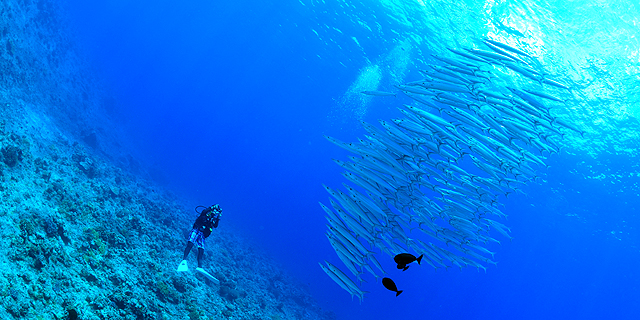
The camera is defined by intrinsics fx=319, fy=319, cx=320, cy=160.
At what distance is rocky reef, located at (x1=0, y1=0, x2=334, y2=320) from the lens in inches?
168

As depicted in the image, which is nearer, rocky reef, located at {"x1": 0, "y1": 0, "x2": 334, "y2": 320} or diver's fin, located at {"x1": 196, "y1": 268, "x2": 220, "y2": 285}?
rocky reef, located at {"x1": 0, "y1": 0, "x2": 334, "y2": 320}

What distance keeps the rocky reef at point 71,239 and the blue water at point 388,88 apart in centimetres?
1449

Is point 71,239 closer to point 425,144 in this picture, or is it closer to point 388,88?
point 425,144

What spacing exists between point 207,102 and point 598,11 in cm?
9267

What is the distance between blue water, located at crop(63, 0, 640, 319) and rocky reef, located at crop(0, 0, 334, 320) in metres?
14.5

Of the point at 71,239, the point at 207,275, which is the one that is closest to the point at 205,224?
the point at 207,275

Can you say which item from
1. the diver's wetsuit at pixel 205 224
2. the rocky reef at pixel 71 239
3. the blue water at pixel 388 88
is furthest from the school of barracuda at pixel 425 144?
the blue water at pixel 388 88

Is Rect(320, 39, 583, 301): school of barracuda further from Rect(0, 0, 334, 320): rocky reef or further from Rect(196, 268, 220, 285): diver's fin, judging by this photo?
Rect(196, 268, 220, 285): diver's fin

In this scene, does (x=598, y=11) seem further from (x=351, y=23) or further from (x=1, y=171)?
(x=1, y=171)

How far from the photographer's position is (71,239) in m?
5.70

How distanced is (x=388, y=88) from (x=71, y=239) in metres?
23.6

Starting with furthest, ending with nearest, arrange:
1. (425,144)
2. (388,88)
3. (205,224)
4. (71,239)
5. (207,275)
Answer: (388,88), (207,275), (205,224), (425,144), (71,239)

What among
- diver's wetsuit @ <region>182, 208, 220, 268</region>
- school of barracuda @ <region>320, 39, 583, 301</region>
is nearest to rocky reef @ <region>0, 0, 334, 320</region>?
diver's wetsuit @ <region>182, 208, 220, 268</region>

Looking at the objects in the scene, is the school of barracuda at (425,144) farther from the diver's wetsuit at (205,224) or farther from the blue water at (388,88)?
the blue water at (388,88)
